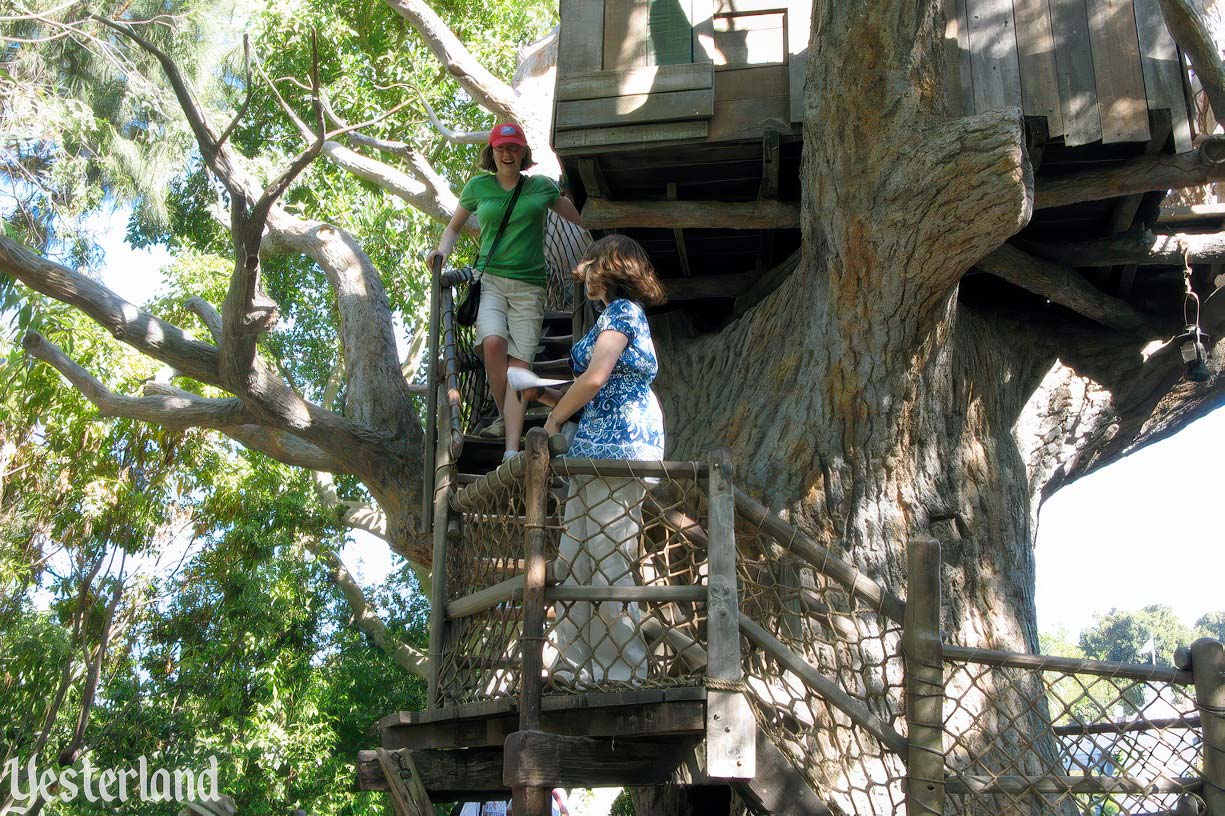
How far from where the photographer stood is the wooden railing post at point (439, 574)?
4.61 m

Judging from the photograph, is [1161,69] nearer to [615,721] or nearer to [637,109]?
[637,109]

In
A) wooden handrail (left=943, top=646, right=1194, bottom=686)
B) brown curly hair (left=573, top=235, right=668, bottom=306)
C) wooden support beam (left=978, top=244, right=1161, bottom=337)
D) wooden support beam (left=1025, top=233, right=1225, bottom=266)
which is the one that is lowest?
wooden handrail (left=943, top=646, right=1194, bottom=686)

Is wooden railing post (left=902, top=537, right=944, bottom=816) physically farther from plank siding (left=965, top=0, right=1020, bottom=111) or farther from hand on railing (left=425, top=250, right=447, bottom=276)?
plank siding (left=965, top=0, right=1020, bottom=111)

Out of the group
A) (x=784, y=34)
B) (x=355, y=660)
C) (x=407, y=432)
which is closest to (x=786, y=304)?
(x=784, y=34)

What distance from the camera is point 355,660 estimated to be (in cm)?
1387

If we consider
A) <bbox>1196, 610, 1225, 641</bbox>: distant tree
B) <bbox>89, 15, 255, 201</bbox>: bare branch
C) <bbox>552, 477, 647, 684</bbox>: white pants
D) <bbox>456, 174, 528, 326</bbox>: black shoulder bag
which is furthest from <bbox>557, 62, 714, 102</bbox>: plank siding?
<bbox>1196, 610, 1225, 641</bbox>: distant tree

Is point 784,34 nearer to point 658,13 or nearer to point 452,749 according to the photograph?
point 658,13

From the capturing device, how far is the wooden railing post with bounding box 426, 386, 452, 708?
461cm

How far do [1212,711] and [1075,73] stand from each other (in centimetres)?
352

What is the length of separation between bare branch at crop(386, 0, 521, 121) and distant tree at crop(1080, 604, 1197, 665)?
5211cm

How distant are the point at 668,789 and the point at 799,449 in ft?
7.02

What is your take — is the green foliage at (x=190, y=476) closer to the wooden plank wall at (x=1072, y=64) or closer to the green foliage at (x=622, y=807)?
the green foliage at (x=622, y=807)

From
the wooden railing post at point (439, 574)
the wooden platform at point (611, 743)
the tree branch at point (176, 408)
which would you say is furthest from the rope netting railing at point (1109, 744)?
the tree branch at point (176, 408)

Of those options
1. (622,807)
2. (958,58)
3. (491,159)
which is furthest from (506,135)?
(622,807)
